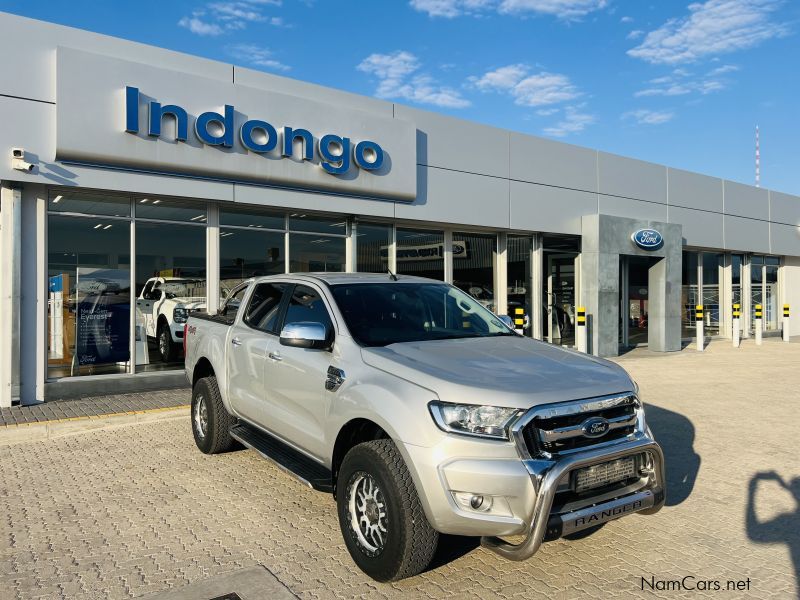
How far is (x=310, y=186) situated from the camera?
10.8 meters

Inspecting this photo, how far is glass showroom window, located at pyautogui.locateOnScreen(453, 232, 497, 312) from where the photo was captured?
1412cm

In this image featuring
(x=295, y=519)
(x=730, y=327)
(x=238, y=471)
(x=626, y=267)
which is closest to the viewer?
(x=295, y=519)

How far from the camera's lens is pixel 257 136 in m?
10.1

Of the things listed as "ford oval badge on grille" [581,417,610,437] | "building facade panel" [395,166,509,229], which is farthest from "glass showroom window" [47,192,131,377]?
"ford oval badge on grille" [581,417,610,437]

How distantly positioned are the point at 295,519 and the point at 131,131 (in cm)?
673

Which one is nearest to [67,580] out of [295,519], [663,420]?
[295,519]

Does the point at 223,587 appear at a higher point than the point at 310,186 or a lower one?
lower

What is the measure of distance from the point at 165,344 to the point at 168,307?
24.7 inches

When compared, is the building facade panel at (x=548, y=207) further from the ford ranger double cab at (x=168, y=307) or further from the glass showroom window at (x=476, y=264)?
the ford ranger double cab at (x=168, y=307)

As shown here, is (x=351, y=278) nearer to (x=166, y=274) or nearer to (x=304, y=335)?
(x=304, y=335)

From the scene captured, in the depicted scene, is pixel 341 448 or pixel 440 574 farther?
pixel 341 448

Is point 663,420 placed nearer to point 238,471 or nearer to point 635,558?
point 635,558

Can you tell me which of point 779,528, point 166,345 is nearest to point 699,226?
point 166,345

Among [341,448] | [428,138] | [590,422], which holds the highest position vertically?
[428,138]
